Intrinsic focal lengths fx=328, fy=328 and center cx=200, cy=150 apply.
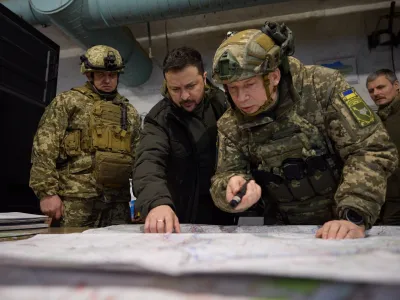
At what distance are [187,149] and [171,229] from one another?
0.60 metres

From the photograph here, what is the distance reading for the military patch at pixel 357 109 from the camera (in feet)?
3.19

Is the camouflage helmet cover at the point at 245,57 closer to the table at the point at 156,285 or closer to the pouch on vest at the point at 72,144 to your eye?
the table at the point at 156,285

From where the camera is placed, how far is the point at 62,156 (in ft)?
5.94

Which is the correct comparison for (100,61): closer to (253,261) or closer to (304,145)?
(304,145)

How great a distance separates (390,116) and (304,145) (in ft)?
4.33

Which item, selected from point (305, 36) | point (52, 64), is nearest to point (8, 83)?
point (52, 64)

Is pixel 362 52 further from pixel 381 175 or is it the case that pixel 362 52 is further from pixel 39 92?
pixel 39 92

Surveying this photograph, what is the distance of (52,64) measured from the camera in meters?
2.27

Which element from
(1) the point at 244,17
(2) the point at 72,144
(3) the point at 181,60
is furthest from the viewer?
(1) the point at 244,17

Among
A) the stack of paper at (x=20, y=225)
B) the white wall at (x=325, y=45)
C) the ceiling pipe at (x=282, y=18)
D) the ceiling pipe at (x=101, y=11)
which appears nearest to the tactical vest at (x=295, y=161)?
the stack of paper at (x=20, y=225)

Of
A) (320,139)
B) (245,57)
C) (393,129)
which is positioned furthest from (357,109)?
(393,129)

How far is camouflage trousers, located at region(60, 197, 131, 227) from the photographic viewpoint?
68.0 inches

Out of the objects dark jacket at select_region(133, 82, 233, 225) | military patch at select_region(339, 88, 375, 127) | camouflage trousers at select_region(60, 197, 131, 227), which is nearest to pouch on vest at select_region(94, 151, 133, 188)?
camouflage trousers at select_region(60, 197, 131, 227)

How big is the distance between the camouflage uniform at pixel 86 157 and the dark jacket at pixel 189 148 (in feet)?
1.25
